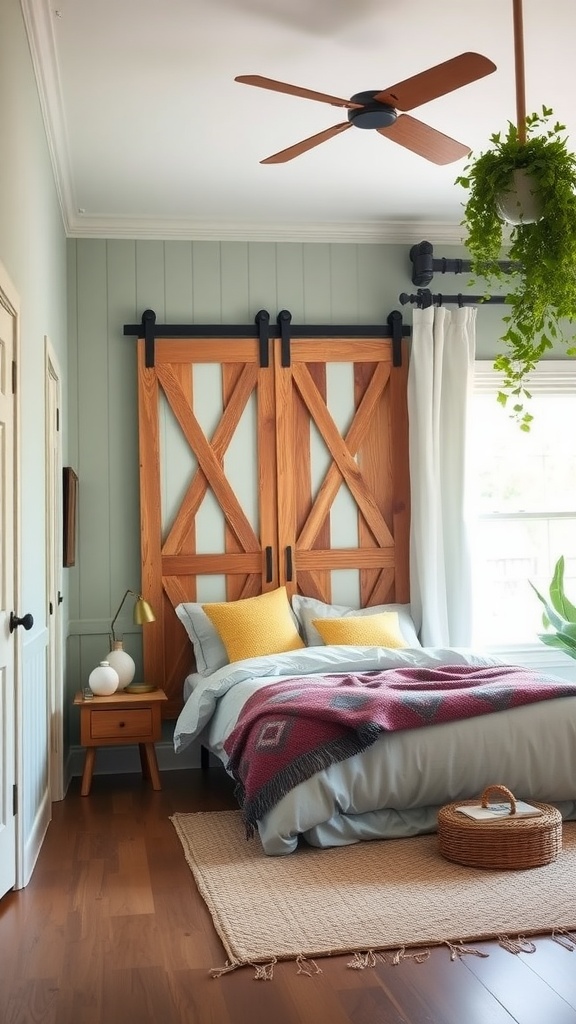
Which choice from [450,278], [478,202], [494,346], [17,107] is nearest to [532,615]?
[494,346]

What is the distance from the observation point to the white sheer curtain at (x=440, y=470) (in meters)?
6.15

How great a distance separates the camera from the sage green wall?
605cm

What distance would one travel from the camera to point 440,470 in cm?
630

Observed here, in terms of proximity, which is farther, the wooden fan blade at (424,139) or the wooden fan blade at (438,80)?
the wooden fan blade at (424,139)

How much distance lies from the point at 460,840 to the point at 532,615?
117 inches

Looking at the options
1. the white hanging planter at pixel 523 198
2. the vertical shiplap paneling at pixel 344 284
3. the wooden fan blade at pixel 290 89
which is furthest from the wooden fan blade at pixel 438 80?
the vertical shiplap paneling at pixel 344 284

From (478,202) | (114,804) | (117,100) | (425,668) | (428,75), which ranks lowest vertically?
(114,804)

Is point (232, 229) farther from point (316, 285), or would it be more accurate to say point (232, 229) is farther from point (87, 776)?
point (87, 776)

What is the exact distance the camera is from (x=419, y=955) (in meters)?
2.94

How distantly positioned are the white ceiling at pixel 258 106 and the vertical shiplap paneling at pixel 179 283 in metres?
0.10

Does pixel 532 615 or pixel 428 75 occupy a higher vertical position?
pixel 428 75

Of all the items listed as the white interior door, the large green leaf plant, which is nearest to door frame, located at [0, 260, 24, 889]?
the white interior door

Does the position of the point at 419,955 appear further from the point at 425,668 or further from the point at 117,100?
the point at 117,100

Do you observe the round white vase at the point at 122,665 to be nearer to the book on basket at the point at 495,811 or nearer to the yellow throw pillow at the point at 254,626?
the yellow throw pillow at the point at 254,626
